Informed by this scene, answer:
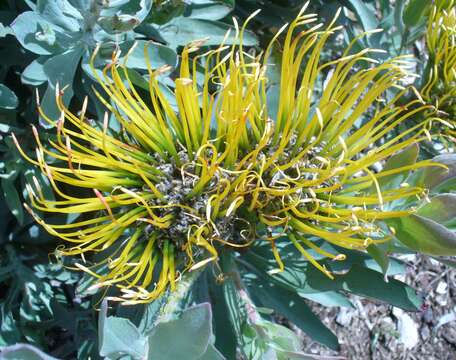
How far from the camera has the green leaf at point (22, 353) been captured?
2.76ft

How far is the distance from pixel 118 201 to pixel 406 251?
625 mm

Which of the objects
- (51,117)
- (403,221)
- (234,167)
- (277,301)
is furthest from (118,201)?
(277,301)

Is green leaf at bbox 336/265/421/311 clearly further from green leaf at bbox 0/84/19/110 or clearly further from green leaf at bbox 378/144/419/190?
green leaf at bbox 0/84/19/110

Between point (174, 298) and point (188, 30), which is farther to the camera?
point (188, 30)

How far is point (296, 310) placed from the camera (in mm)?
1532

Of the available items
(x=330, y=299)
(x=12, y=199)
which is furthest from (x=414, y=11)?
(x=12, y=199)

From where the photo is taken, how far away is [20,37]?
1.25 metres

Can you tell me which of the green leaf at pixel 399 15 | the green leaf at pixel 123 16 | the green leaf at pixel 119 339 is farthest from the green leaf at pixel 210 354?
the green leaf at pixel 399 15

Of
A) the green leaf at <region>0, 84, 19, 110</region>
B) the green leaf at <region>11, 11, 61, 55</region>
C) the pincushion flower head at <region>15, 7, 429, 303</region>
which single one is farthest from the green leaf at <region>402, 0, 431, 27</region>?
the green leaf at <region>0, 84, 19, 110</region>

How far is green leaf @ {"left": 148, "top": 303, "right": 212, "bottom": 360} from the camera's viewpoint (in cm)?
94

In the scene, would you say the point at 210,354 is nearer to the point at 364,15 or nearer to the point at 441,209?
the point at 441,209

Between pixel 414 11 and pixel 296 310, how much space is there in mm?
858

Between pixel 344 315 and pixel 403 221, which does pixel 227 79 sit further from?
pixel 344 315

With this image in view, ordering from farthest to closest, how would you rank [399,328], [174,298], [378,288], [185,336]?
[399,328] < [378,288] < [174,298] < [185,336]
